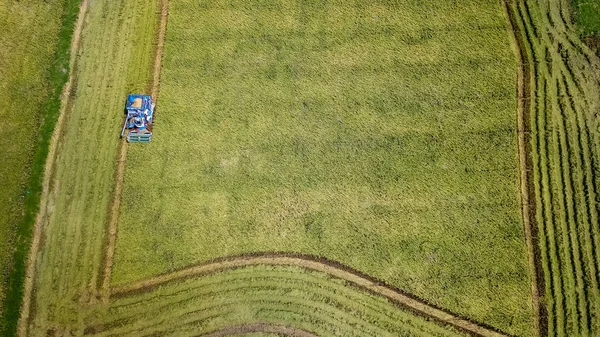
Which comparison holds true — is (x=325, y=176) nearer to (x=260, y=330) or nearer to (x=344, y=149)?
(x=344, y=149)

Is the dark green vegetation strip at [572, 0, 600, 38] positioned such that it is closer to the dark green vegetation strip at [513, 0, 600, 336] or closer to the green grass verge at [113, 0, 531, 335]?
the dark green vegetation strip at [513, 0, 600, 336]

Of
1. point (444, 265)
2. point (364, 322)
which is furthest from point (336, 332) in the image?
point (444, 265)

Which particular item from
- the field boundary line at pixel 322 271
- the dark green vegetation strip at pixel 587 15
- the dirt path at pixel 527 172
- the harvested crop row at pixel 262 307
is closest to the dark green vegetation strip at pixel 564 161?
the dirt path at pixel 527 172

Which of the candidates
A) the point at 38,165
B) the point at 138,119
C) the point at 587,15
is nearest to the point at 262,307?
the point at 138,119

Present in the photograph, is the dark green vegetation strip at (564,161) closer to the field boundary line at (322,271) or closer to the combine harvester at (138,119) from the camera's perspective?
the field boundary line at (322,271)

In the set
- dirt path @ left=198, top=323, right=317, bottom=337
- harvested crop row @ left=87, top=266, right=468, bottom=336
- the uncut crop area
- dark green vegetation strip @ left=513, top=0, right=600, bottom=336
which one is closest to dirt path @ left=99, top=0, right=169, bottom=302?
the uncut crop area

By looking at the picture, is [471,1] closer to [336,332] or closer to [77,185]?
[336,332]
